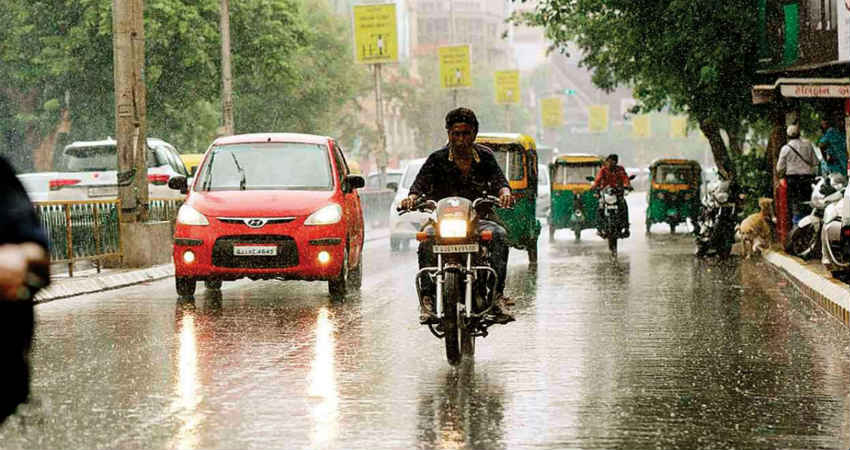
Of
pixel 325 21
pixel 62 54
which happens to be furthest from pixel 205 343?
pixel 325 21

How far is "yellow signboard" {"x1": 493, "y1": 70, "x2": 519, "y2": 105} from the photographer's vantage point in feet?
231

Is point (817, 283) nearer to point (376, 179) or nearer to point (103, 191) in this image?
point (103, 191)

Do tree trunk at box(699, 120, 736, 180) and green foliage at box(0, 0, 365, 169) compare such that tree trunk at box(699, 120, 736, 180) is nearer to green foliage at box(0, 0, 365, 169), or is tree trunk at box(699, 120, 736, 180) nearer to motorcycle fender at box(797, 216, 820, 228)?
green foliage at box(0, 0, 365, 169)

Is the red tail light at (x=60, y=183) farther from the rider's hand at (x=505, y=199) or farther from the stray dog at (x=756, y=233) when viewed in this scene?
the rider's hand at (x=505, y=199)

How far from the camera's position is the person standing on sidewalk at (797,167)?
22.8 m

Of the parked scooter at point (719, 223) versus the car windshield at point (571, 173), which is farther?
the car windshield at point (571, 173)

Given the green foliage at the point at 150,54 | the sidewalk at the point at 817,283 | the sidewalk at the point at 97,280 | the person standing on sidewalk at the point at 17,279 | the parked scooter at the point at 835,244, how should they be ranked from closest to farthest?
the person standing on sidewalk at the point at 17,279 < the sidewalk at the point at 817,283 < the parked scooter at the point at 835,244 < the sidewalk at the point at 97,280 < the green foliage at the point at 150,54

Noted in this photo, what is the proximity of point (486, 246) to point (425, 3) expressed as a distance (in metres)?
163

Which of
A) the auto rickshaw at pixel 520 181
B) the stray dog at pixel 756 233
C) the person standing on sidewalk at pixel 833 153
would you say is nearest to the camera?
the person standing on sidewalk at pixel 833 153

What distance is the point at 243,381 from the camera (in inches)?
384

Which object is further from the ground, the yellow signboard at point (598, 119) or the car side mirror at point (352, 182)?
the car side mirror at point (352, 182)

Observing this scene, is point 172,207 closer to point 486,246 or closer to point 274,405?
point 486,246

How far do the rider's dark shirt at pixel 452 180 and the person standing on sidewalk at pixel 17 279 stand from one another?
7.52 metres

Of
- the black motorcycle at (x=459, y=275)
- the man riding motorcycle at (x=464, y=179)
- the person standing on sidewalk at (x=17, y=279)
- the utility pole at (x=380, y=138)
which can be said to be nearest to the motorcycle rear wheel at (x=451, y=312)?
the black motorcycle at (x=459, y=275)
